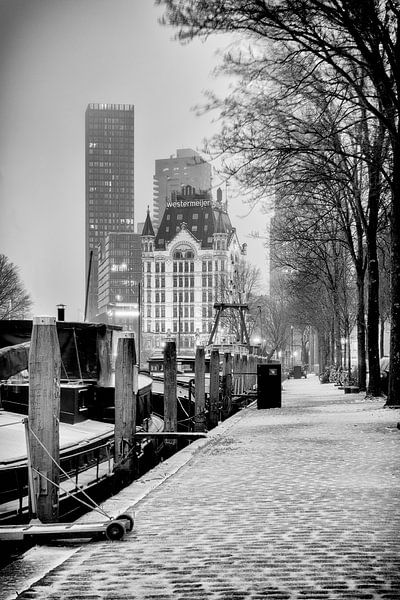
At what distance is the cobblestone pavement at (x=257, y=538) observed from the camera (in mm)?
4582

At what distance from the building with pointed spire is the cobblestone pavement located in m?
157

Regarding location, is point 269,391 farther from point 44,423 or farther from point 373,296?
point 44,423

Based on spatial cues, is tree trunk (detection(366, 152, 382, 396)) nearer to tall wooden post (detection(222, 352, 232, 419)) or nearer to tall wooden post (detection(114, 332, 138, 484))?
tall wooden post (detection(222, 352, 232, 419))

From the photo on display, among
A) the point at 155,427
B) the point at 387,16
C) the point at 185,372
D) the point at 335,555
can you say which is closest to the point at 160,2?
the point at 387,16

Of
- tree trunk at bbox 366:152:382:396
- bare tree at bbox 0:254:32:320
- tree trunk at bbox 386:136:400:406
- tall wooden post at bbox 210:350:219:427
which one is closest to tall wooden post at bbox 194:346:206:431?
tall wooden post at bbox 210:350:219:427

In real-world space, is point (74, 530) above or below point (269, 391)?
below

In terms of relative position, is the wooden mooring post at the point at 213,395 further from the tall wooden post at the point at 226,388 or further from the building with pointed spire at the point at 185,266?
the building with pointed spire at the point at 185,266

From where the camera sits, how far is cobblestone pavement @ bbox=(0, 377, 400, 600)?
4.58 meters

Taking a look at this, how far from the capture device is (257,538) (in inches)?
231

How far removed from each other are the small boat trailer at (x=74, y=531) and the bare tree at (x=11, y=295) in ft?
208

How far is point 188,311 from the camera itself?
171 meters

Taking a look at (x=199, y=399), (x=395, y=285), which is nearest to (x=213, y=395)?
(x=199, y=399)

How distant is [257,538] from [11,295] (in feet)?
223

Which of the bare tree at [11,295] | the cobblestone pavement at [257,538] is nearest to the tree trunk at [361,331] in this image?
the cobblestone pavement at [257,538]
